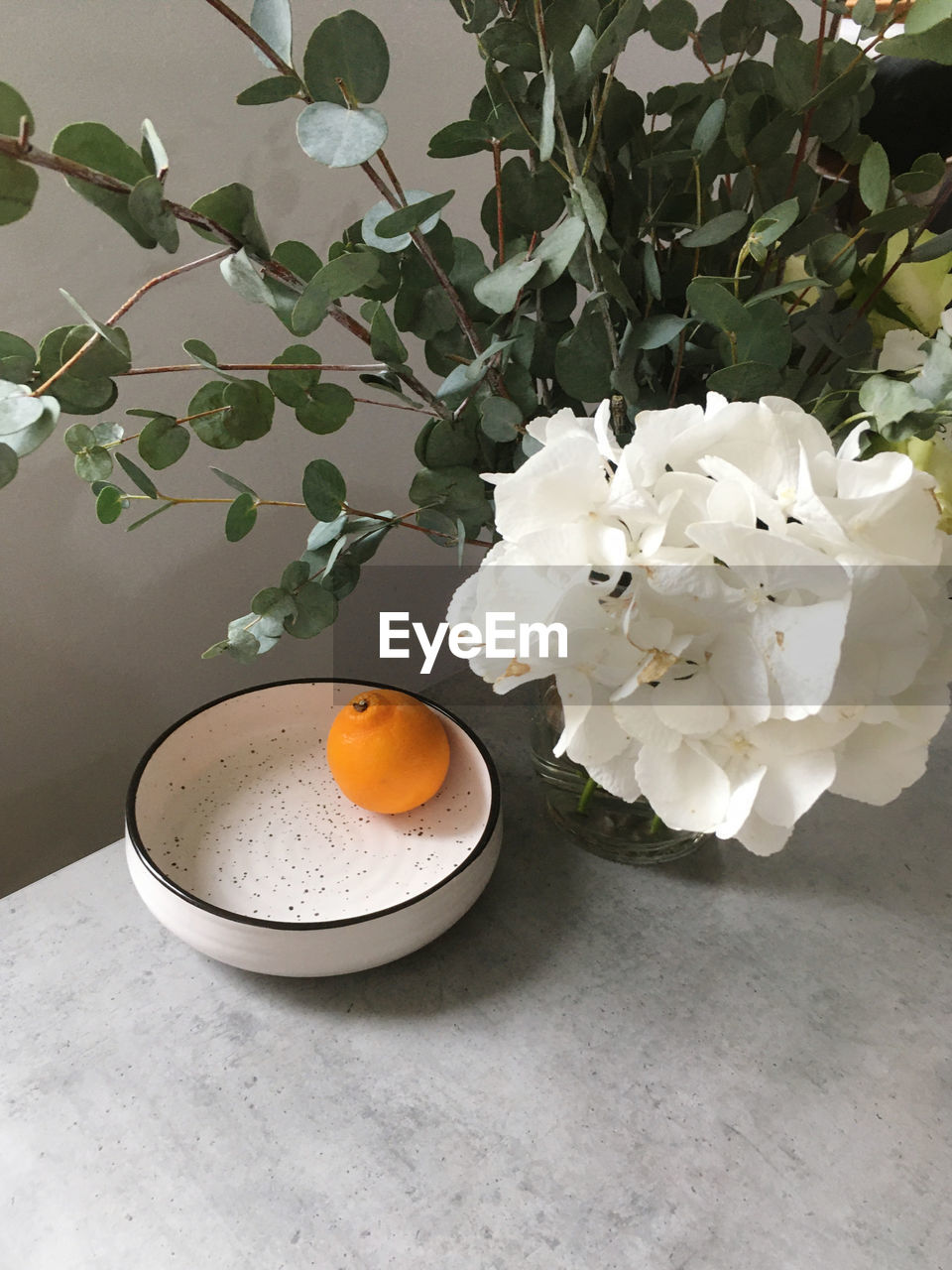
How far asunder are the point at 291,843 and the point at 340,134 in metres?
0.45

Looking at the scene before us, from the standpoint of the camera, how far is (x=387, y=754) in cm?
65

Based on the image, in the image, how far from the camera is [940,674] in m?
0.43

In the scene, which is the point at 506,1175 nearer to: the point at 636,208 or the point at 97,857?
the point at 97,857

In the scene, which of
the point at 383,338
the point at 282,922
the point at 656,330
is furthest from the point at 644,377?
the point at 282,922

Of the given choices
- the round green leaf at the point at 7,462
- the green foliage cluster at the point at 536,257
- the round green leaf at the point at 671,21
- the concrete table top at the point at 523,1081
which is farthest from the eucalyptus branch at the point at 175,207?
the concrete table top at the point at 523,1081

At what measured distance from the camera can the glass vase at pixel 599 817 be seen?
0.68 m

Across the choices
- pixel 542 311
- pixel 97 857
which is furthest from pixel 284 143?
pixel 97 857

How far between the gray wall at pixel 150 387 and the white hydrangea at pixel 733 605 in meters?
0.45

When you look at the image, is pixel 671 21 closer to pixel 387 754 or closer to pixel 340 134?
pixel 340 134

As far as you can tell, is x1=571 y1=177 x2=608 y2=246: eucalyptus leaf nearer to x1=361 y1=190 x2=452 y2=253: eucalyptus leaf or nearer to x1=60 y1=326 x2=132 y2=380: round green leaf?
x1=361 y1=190 x2=452 y2=253: eucalyptus leaf

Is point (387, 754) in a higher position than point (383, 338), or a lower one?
lower

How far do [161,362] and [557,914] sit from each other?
52cm

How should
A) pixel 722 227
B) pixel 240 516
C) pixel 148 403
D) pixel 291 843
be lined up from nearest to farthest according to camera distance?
pixel 722 227, pixel 240 516, pixel 291 843, pixel 148 403

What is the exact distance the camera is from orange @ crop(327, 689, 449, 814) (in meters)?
0.65
